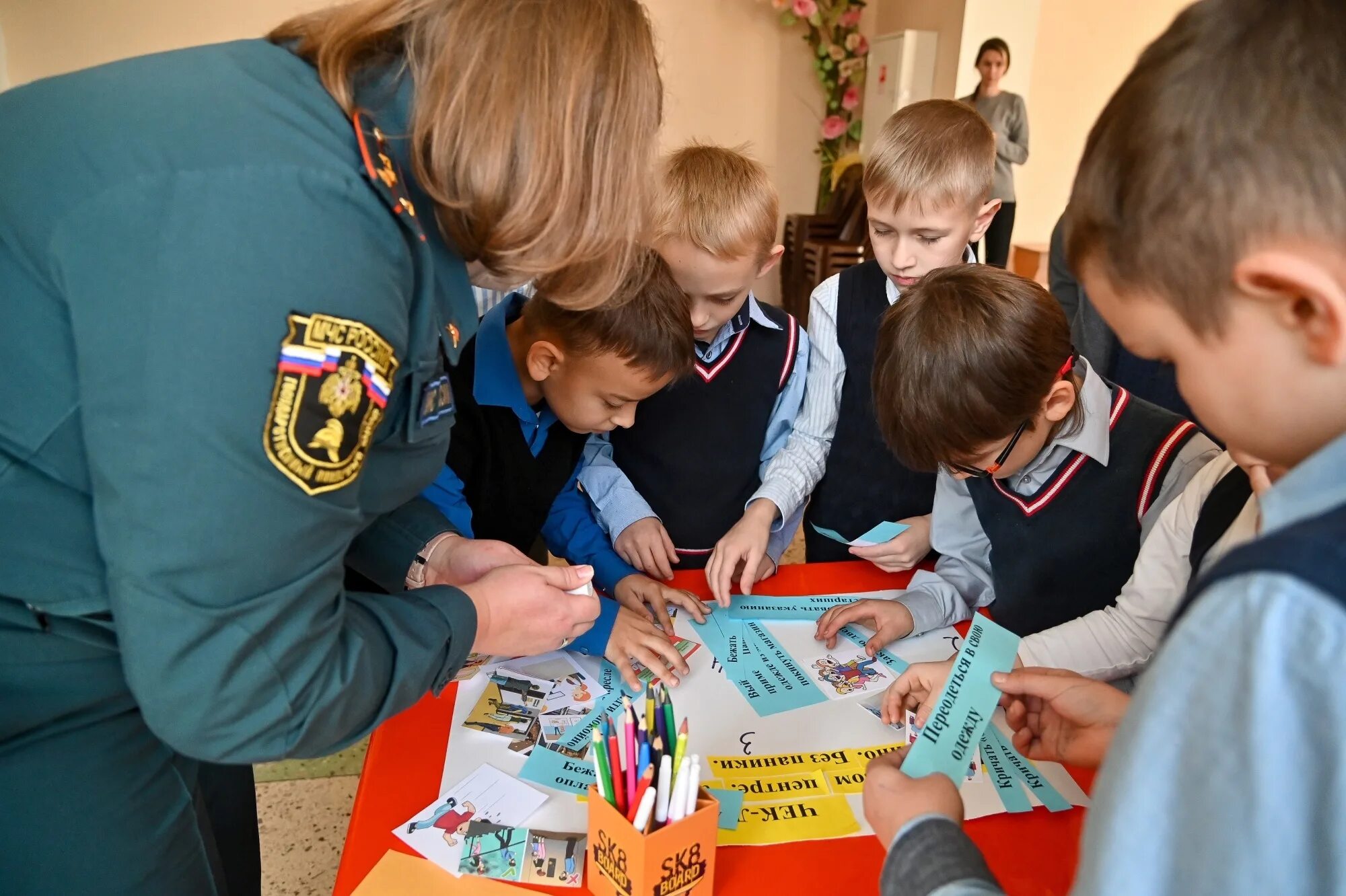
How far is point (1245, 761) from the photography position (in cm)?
38

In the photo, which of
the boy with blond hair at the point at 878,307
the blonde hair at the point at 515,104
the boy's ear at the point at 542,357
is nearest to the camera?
the blonde hair at the point at 515,104

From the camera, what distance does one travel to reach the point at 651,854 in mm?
678

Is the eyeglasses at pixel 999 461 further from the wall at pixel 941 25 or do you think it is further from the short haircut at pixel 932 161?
the wall at pixel 941 25

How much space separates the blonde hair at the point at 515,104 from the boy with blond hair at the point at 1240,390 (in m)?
0.36

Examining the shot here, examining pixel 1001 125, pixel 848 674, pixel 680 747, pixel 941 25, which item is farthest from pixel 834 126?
pixel 680 747

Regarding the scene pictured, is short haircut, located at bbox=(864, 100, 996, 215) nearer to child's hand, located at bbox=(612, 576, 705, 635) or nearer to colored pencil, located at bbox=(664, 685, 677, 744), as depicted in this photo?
child's hand, located at bbox=(612, 576, 705, 635)

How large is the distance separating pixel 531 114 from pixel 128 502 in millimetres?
385

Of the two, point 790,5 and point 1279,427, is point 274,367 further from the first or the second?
point 790,5

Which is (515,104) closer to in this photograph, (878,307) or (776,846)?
(776,846)

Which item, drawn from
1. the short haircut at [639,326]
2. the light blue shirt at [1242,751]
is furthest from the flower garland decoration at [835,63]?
the light blue shirt at [1242,751]

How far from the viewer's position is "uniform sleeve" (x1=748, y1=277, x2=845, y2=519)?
63.4 inches

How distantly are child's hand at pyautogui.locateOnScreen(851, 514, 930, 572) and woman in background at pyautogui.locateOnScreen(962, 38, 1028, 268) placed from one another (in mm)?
3063

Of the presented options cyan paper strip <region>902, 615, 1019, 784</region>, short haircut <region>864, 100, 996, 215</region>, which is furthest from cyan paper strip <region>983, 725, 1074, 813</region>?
short haircut <region>864, 100, 996, 215</region>

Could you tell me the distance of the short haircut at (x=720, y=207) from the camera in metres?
1.51
